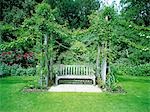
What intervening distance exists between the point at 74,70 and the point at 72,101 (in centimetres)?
411

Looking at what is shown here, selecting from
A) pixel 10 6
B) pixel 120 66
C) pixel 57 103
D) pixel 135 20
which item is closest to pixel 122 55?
pixel 120 66

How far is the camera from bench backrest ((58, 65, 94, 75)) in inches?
500

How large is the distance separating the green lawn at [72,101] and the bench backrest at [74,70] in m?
2.46

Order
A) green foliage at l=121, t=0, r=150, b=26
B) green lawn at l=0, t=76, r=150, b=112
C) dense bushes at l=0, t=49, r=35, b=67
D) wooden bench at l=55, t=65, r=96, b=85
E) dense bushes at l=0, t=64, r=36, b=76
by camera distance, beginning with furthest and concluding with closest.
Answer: green foliage at l=121, t=0, r=150, b=26 → dense bushes at l=0, t=49, r=35, b=67 → dense bushes at l=0, t=64, r=36, b=76 → wooden bench at l=55, t=65, r=96, b=85 → green lawn at l=0, t=76, r=150, b=112

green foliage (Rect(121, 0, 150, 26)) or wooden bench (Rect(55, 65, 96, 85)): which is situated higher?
green foliage (Rect(121, 0, 150, 26))

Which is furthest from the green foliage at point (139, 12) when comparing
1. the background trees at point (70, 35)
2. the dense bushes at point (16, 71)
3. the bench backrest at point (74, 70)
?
the bench backrest at point (74, 70)

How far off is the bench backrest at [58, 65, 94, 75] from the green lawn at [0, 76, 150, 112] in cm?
246

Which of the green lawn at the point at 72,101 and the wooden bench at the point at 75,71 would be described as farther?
the wooden bench at the point at 75,71

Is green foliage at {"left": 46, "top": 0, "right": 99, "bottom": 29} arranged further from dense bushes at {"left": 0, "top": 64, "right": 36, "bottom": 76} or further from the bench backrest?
the bench backrest

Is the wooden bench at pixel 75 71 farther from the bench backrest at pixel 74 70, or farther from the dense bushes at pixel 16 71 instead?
the dense bushes at pixel 16 71

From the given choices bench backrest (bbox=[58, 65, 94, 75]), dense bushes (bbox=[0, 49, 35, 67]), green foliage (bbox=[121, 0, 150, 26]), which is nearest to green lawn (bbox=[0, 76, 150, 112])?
bench backrest (bbox=[58, 65, 94, 75])

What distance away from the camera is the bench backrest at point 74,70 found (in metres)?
12.7

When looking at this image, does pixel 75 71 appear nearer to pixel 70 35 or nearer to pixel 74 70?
pixel 74 70

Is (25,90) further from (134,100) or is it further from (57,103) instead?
(134,100)
